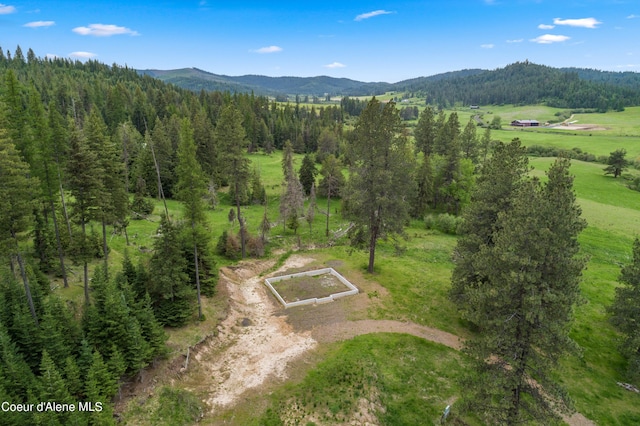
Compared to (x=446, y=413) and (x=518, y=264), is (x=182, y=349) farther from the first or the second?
(x=518, y=264)

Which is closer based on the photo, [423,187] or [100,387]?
[100,387]

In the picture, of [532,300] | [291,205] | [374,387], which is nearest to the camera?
[532,300]

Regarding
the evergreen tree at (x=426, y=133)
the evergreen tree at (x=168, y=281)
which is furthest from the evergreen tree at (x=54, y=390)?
the evergreen tree at (x=426, y=133)

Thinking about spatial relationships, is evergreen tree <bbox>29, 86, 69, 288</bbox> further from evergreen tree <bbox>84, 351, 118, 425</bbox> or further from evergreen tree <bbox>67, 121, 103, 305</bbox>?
evergreen tree <bbox>84, 351, 118, 425</bbox>

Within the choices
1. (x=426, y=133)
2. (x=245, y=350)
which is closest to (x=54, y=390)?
(x=245, y=350)

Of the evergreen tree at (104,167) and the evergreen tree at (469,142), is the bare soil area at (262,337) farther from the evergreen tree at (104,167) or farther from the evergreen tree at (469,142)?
the evergreen tree at (469,142)

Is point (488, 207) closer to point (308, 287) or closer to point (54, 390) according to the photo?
point (308, 287)
